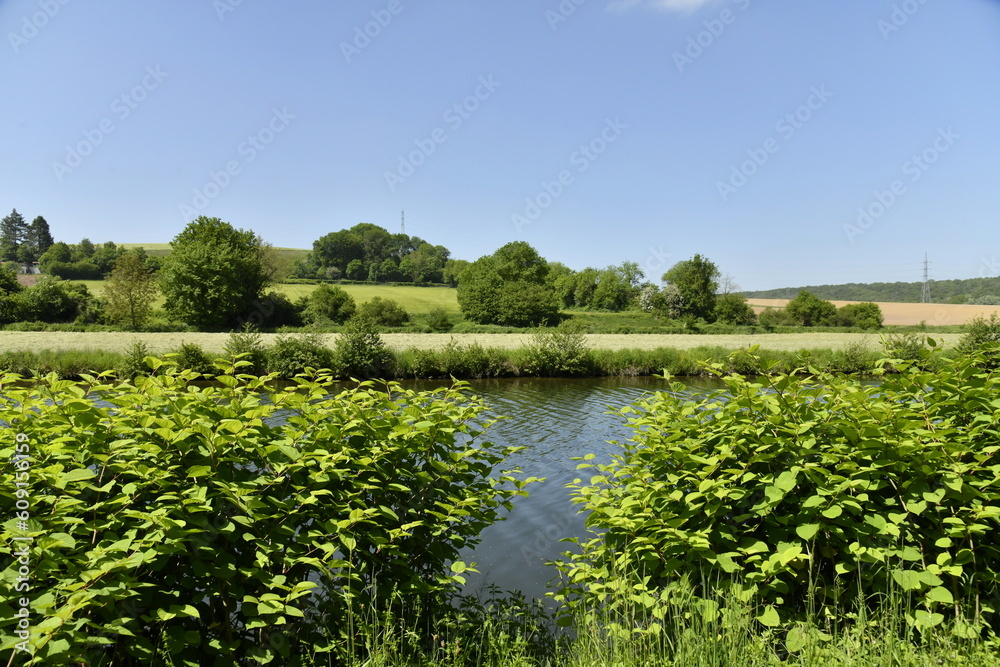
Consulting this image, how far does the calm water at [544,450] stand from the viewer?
7.40m

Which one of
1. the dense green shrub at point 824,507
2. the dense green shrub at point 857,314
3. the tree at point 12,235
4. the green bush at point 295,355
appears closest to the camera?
the dense green shrub at point 824,507

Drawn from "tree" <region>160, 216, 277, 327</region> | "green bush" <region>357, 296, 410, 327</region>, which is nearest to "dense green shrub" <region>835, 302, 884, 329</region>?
"green bush" <region>357, 296, 410, 327</region>

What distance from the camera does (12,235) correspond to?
85.4 metres

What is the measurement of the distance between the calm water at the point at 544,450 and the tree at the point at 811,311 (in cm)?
4154

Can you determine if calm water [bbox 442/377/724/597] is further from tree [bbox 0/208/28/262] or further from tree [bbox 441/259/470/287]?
tree [bbox 0/208/28/262]

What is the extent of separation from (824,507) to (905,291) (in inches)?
4027

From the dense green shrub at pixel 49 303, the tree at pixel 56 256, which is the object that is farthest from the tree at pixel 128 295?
the tree at pixel 56 256

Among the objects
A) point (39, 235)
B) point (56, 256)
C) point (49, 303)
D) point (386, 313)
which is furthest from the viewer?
point (39, 235)

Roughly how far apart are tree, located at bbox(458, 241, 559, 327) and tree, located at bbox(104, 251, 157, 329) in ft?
104

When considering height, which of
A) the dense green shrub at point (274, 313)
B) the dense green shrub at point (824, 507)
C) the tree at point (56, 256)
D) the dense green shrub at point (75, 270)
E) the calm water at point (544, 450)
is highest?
the tree at point (56, 256)

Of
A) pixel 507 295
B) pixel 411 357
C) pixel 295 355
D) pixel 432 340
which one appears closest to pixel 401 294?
pixel 507 295

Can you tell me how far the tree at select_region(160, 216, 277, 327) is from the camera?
4881cm

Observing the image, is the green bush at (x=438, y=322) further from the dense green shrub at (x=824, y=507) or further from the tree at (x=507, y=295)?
the dense green shrub at (x=824, y=507)

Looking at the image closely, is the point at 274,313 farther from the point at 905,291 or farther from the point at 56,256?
the point at 905,291
